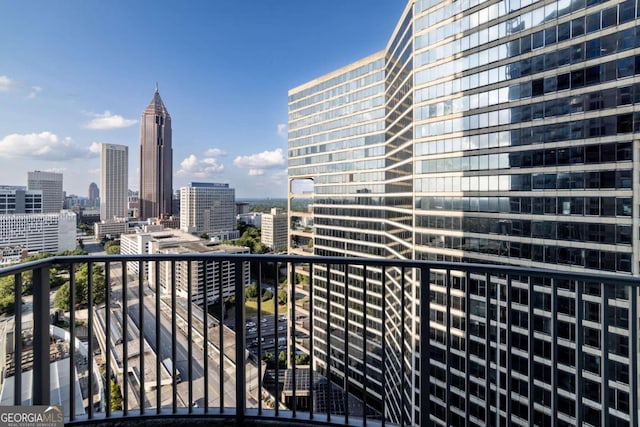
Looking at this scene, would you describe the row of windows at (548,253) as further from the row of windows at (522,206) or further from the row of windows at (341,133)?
Result: the row of windows at (341,133)

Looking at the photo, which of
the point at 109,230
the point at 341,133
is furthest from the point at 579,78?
the point at 109,230

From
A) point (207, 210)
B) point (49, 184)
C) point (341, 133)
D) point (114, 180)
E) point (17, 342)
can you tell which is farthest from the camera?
point (114, 180)

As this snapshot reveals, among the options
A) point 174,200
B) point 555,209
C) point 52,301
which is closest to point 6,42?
point 52,301

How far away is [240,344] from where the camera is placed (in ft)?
6.17

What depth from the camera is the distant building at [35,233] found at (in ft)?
60.8

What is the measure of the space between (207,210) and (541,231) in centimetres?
6256

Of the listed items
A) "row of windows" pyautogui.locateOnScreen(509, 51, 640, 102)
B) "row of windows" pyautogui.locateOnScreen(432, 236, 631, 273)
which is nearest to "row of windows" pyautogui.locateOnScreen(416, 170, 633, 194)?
"row of windows" pyautogui.locateOnScreen(432, 236, 631, 273)

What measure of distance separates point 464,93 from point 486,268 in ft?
60.1

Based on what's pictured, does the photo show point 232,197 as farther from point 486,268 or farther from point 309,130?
point 486,268

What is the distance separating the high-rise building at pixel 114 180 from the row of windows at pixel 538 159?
228 feet

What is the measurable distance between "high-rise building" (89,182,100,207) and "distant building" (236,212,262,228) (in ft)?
108

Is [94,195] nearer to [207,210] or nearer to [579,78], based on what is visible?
[207,210]

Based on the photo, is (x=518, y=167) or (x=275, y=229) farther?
Result: (x=275, y=229)

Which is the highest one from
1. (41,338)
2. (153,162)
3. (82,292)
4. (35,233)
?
(153,162)
